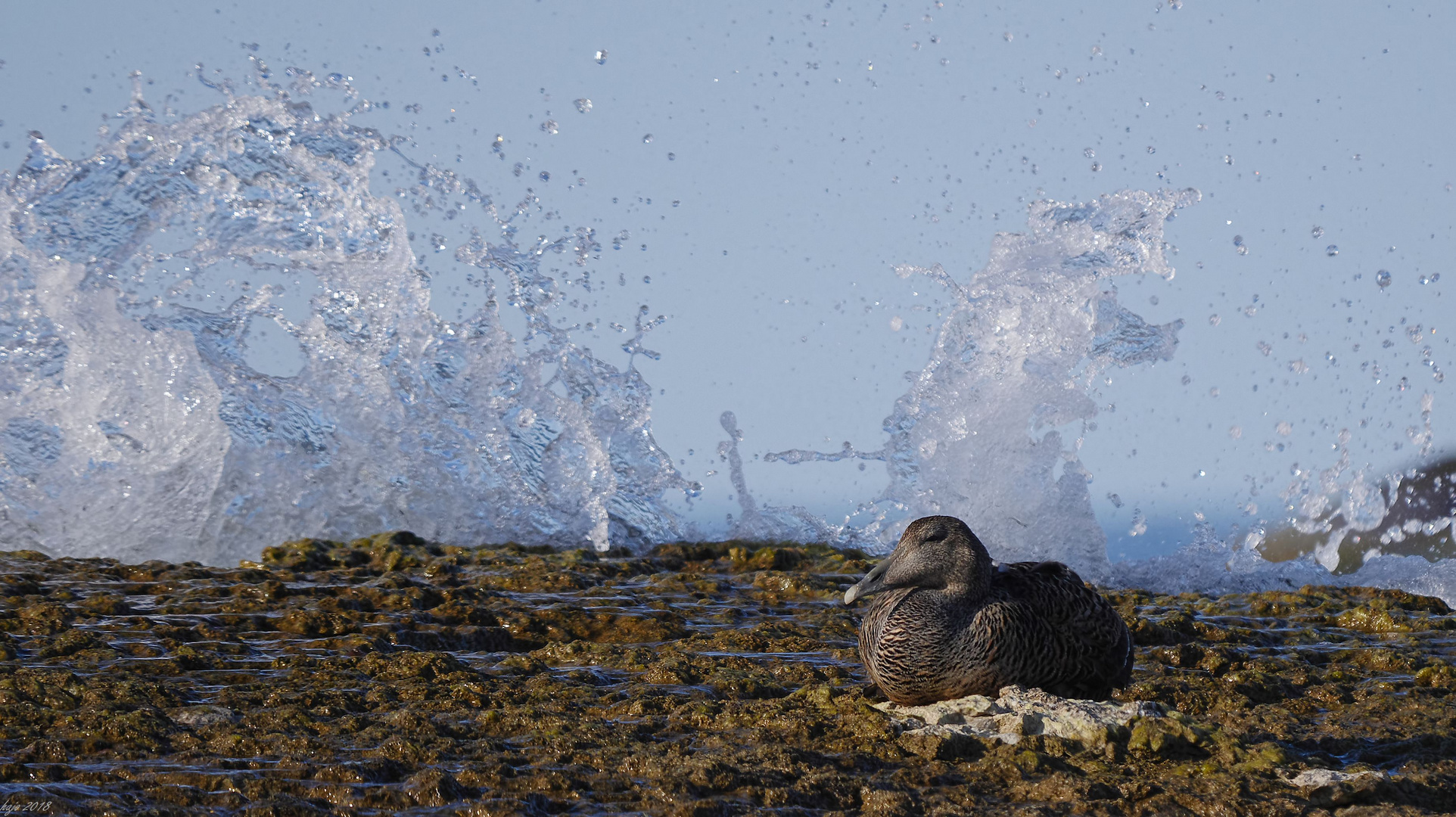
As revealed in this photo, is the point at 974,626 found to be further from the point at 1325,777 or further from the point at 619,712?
the point at 619,712

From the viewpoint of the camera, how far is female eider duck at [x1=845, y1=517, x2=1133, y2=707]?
460 cm

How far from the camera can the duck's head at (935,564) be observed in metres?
4.74

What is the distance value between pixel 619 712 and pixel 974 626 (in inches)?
53.4

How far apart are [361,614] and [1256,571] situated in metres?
7.21

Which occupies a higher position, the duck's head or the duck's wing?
the duck's head

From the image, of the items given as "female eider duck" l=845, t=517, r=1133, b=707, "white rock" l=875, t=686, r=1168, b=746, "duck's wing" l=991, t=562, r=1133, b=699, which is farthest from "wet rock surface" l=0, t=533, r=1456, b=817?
"duck's wing" l=991, t=562, r=1133, b=699

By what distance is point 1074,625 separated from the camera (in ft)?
15.8

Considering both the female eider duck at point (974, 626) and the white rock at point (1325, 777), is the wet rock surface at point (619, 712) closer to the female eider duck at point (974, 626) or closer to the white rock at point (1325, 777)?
the white rock at point (1325, 777)

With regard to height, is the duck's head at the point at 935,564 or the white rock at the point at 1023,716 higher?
the duck's head at the point at 935,564

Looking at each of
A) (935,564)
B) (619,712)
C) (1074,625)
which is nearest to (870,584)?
(935,564)

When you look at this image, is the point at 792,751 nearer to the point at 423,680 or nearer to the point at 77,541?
the point at 423,680

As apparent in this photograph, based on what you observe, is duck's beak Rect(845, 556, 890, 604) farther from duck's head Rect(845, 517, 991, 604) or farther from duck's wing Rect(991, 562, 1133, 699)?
duck's wing Rect(991, 562, 1133, 699)

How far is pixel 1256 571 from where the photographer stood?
1039cm

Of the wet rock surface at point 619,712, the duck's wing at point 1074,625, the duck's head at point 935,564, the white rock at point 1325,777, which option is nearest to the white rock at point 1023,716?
the wet rock surface at point 619,712
